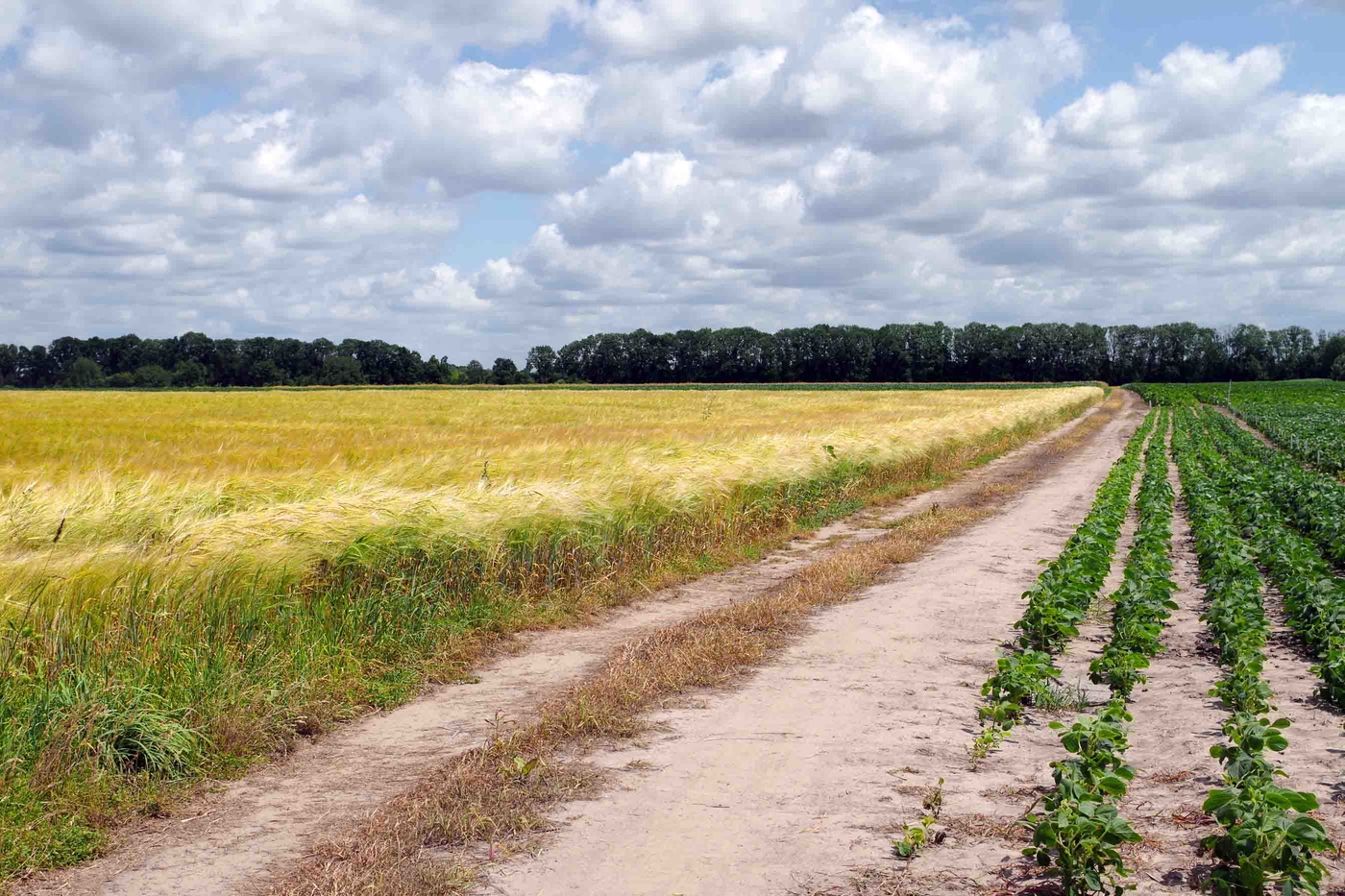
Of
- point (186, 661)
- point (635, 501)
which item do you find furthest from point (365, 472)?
point (186, 661)

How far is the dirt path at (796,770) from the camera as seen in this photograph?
15.0 ft

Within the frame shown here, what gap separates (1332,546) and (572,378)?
458 feet

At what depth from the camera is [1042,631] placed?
8.59m

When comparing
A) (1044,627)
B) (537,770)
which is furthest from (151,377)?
(537,770)

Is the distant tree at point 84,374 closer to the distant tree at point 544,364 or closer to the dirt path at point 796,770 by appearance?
the distant tree at point 544,364

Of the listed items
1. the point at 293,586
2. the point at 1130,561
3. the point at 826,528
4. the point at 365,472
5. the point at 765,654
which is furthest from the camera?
the point at 826,528

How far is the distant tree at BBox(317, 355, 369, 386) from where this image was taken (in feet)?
430

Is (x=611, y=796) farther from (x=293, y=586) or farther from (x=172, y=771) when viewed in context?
(x=293, y=586)

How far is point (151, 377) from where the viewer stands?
12119 centimetres

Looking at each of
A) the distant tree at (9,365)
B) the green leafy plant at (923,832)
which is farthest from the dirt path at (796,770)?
the distant tree at (9,365)

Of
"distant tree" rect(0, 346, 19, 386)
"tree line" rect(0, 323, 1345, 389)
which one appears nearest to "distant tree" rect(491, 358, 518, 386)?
"tree line" rect(0, 323, 1345, 389)

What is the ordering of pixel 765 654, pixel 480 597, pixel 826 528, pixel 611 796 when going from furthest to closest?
1. pixel 826 528
2. pixel 480 597
3. pixel 765 654
4. pixel 611 796

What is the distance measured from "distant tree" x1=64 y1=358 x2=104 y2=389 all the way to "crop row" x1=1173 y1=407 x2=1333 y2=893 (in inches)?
5163

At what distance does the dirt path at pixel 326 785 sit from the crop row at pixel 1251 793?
4032 millimetres
